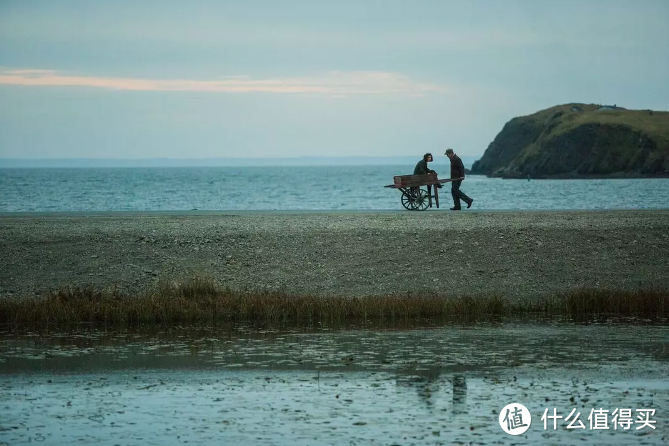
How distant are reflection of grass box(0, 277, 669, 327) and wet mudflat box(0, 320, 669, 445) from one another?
1426 mm

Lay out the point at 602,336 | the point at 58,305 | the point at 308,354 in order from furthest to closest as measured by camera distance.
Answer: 1. the point at 58,305
2. the point at 602,336
3. the point at 308,354

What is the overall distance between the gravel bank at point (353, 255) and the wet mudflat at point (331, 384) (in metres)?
4.79

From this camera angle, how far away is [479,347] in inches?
645

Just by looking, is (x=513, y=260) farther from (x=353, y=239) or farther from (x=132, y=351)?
(x=132, y=351)

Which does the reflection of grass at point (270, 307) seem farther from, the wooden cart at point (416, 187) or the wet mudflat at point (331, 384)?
the wooden cart at point (416, 187)

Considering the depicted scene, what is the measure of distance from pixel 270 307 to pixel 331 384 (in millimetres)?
6878

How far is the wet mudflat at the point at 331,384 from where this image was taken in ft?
36.0

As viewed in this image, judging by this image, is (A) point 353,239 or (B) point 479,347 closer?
(B) point 479,347

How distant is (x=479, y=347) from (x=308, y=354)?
116 inches

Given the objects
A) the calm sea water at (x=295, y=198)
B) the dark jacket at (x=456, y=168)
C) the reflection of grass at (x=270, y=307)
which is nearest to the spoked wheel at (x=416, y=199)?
the dark jacket at (x=456, y=168)

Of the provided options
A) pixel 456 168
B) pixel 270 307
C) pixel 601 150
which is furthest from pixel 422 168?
pixel 601 150

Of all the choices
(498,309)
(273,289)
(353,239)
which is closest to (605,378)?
(498,309)

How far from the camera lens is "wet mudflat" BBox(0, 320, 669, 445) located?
36.0ft

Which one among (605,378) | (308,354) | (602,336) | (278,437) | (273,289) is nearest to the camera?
(278,437)
